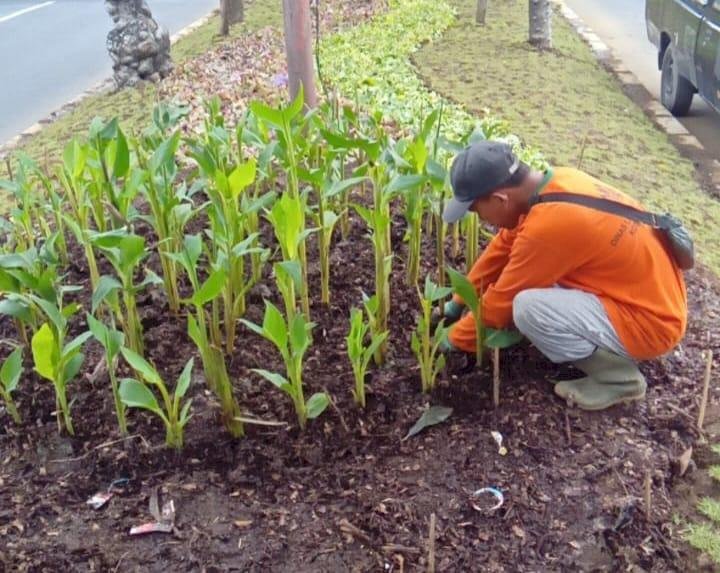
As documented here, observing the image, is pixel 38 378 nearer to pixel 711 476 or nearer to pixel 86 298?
pixel 86 298

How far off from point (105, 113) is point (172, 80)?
0.77 metres

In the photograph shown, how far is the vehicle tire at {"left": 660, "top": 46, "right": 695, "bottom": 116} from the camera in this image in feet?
22.8

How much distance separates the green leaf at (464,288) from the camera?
2688 millimetres

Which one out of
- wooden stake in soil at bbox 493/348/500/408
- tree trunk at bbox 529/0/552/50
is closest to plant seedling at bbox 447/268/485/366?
wooden stake in soil at bbox 493/348/500/408

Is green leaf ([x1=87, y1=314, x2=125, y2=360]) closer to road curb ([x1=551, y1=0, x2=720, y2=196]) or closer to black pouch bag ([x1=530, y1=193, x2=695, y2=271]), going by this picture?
black pouch bag ([x1=530, y1=193, x2=695, y2=271])

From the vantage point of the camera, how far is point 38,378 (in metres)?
3.09

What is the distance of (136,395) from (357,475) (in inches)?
28.3

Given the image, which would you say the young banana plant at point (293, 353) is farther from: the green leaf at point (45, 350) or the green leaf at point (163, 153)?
the green leaf at point (163, 153)

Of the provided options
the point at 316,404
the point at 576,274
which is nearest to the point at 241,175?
the point at 316,404

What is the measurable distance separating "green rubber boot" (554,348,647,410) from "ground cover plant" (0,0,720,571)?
5cm

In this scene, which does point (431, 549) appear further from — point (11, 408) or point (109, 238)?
point (11, 408)

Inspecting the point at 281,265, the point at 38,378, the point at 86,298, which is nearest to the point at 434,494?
the point at 281,265

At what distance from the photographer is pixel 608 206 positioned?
2631mm

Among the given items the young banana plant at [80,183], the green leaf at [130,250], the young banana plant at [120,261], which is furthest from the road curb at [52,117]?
the green leaf at [130,250]
